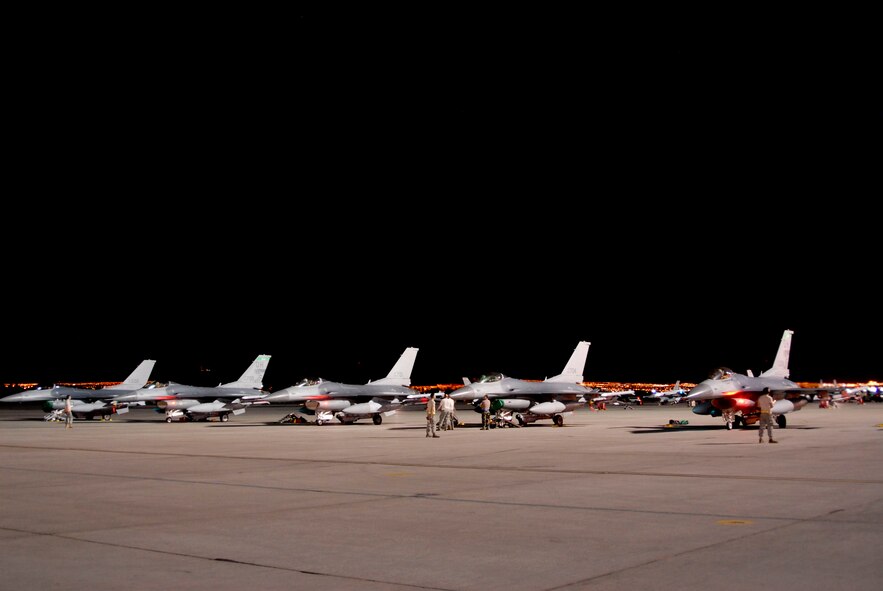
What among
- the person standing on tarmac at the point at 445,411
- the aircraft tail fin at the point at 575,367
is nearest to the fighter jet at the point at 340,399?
the person standing on tarmac at the point at 445,411

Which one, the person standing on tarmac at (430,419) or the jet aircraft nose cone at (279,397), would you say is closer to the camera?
the person standing on tarmac at (430,419)

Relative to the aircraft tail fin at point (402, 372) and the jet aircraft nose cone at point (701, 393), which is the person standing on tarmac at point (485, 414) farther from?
the aircraft tail fin at point (402, 372)

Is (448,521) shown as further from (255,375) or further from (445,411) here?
(255,375)

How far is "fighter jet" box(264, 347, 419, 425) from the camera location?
41.2 m

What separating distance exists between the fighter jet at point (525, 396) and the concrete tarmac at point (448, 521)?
54.7 feet

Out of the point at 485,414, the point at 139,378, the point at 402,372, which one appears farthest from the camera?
the point at 139,378

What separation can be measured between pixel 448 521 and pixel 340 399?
105 ft

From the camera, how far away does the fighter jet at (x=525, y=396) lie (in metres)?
37.3

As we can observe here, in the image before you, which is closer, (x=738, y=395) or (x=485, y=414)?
(x=738, y=395)

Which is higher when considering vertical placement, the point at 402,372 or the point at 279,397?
the point at 402,372

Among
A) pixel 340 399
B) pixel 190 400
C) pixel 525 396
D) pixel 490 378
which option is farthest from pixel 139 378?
pixel 525 396

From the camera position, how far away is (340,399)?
42.1 m

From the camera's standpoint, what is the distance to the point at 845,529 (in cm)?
941

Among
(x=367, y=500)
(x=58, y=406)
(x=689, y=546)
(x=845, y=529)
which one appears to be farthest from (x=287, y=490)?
(x=58, y=406)
